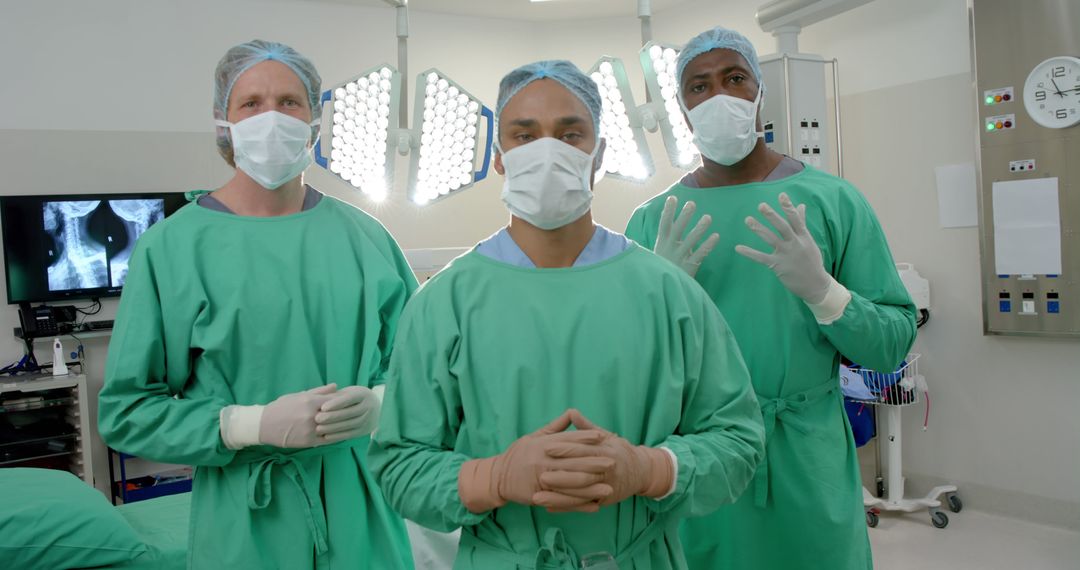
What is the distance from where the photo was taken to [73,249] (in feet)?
15.3

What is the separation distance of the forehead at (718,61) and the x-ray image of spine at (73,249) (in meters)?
3.90

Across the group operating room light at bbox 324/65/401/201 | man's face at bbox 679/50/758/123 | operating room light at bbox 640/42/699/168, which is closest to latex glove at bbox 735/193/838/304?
man's face at bbox 679/50/758/123

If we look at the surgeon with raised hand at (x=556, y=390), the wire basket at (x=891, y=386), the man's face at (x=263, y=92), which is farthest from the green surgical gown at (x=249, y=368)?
the wire basket at (x=891, y=386)

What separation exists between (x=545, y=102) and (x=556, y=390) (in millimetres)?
441

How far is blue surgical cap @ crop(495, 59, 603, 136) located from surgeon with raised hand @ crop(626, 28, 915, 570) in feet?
1.52

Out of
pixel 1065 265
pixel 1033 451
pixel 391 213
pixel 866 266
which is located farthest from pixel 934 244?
pixel 391 213

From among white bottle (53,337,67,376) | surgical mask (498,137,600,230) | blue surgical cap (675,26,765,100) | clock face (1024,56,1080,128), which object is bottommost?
white bottle (53,337,67,376)

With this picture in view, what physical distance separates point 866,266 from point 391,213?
417 cm

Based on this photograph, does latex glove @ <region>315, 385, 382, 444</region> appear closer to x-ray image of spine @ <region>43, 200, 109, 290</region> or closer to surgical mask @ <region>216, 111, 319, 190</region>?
surgical mask @ <region>216, 111, 319, 190</region>

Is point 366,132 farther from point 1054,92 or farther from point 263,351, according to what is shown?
point 1054,92

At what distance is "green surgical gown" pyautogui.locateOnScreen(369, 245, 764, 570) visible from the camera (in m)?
1.20

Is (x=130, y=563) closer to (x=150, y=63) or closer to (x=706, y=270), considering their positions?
(x=706, y=270)

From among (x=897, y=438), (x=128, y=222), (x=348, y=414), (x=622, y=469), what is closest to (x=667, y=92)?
(x=348, y=414)

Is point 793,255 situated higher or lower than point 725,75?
lower
